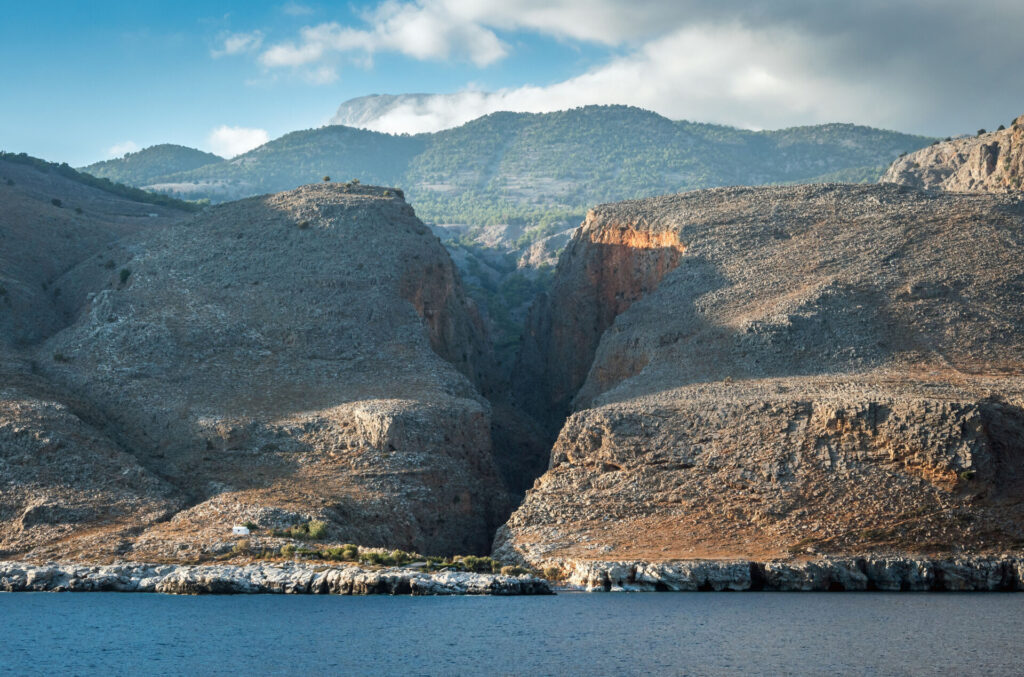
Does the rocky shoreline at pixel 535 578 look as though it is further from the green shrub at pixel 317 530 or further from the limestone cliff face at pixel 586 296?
the limestone cliff face at pixel 586 296

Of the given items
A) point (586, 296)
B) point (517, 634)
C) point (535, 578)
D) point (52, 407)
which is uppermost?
point (586, 296)

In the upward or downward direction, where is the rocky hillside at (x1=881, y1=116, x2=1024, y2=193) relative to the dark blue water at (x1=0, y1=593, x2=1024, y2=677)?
upward

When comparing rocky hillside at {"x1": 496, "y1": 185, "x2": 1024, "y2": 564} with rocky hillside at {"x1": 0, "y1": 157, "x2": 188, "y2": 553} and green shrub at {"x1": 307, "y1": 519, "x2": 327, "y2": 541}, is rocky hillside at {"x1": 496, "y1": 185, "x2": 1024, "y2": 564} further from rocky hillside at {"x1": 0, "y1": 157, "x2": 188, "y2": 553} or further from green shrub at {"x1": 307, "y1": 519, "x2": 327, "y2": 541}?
rocky hillside at {"x1": 0, "y1": 157, "x2": 188, "y2": 553}

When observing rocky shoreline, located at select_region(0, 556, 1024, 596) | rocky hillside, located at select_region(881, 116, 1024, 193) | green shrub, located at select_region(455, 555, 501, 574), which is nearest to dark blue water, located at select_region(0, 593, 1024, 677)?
rocky shoreline, located at select_region(0, 556, 1024, 596)

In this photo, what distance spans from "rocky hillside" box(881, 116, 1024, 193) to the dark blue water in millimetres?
47328

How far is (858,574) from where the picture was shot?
57.8 meters

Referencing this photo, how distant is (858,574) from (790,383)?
13.3 meters

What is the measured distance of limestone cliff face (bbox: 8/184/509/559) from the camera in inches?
2571

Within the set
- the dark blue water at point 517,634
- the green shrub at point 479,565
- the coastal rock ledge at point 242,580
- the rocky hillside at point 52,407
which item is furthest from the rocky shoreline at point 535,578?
the rocky hillside at point 52,407

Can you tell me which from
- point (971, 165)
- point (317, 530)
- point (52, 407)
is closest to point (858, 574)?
point (317, 530)

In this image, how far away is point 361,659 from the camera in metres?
42.7

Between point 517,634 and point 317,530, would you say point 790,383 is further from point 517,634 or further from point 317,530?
point 517,634

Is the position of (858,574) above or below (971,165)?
below

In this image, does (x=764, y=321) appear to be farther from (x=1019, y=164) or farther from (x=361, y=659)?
(x=361, y=659)
